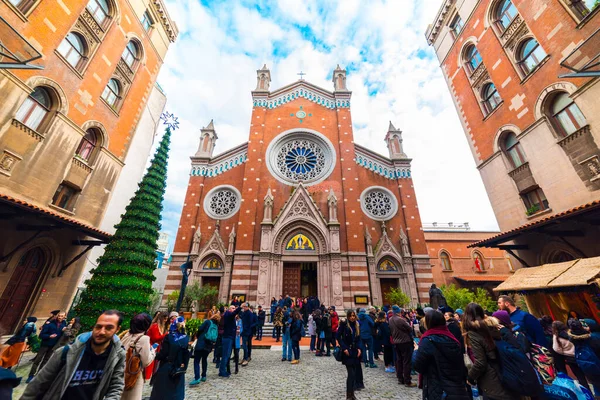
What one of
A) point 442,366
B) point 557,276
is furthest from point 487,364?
point 557,276

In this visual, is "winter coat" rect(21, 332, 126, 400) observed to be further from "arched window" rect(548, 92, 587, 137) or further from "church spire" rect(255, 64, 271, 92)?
"church spire" rect(255, 64, 271, 92)

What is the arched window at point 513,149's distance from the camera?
39.6ft

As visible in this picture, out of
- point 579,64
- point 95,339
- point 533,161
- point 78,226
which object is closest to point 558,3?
point 579,64

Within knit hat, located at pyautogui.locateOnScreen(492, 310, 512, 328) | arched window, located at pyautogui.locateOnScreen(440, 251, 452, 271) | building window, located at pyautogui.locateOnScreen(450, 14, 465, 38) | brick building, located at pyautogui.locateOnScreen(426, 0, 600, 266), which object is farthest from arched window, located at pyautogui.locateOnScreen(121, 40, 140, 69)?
arched window, located at pyautogui.locateOnScreen(440, 251, 452, 271)

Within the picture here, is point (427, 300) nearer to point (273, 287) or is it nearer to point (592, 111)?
point (273, 287)

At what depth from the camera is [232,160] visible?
22531 mm

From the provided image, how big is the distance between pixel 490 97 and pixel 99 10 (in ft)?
73.7

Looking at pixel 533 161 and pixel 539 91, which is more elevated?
pixel 539 91

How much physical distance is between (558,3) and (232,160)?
21.8 meters

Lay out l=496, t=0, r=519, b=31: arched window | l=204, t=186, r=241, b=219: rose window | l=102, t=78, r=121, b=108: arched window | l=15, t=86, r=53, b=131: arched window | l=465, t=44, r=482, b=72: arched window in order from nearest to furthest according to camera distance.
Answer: l=15, t=86, r=53, b=131: arched window < l=496, t=0, r=519, b=31: arched window < l=102, t=78, r=121, b=108: arched window < l=465, t=44, r=482, b=72: arched window < l=204, t=186, r=241, b=219: rose window

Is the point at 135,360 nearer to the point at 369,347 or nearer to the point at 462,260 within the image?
the point at 369,347

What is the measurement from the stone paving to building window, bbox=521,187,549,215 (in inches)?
399

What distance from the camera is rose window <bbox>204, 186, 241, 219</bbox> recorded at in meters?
20.5

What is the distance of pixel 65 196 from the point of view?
1155 cm
